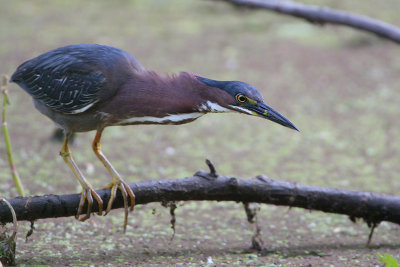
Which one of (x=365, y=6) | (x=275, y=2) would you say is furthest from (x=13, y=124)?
(x=365, y=6)

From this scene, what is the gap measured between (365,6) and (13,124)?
19.1 ft

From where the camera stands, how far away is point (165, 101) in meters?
2.92

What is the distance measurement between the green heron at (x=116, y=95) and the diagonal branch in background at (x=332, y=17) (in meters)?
2.18

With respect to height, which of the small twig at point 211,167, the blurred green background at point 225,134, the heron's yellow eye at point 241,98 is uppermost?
the heron's yellow eye at point 241,98

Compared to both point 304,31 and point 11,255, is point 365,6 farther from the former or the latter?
point 11,255

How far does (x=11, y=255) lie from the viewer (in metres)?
2.77

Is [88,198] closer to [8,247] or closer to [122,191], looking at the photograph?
[122,191]

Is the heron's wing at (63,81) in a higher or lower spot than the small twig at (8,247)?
higher

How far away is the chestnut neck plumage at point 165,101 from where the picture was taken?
290 centimetres

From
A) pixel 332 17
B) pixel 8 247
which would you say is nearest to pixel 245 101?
pixel 8 247

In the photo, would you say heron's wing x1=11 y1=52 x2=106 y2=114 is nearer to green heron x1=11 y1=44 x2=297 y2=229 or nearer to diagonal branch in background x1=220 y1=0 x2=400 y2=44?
green heron x1=11 y1=44 x2=297 y2=229

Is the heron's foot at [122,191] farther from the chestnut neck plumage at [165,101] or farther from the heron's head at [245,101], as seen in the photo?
the heron's head at [245,101]

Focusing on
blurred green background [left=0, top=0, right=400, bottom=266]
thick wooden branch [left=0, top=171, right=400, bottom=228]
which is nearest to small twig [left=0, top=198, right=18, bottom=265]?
thick wooden branch [left=0, top=171, right=400, bottom=228]

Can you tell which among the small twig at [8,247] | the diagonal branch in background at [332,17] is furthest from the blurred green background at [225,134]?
the diagonal branch in background at [332,17]
